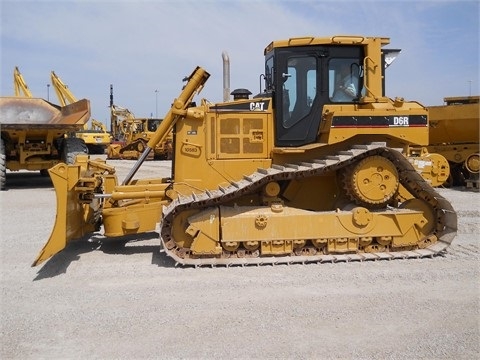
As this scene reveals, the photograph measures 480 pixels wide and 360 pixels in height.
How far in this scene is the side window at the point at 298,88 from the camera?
252 inches

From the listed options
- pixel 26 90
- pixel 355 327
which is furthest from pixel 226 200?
pixel 26 90

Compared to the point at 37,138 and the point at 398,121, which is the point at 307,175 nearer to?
the point at 398,121

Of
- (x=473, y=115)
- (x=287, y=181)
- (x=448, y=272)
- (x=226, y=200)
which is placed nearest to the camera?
(x=448, y=272)

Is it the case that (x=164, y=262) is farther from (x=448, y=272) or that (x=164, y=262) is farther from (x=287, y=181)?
(x=448, y=272)

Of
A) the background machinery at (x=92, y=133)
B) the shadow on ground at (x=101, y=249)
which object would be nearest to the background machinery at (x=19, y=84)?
the background machinery at (x=92, y=133)

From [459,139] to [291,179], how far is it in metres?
9.61

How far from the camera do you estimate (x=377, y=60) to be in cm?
643

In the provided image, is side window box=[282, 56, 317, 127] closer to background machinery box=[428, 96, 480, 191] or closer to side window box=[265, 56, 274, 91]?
side window box=[265, 56, 274, 91]

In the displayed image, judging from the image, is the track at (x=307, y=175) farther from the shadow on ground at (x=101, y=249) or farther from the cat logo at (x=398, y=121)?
the shadow on ground at (x=101, y=249)

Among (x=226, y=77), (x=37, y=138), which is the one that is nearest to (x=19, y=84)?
(x=37, y=138)

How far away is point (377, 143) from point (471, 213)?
15.7 feet

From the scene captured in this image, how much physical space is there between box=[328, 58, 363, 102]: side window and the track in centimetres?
83

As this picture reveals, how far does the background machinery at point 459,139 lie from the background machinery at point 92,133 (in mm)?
15244

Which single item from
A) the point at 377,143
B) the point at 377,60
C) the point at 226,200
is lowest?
the point at 226,200
